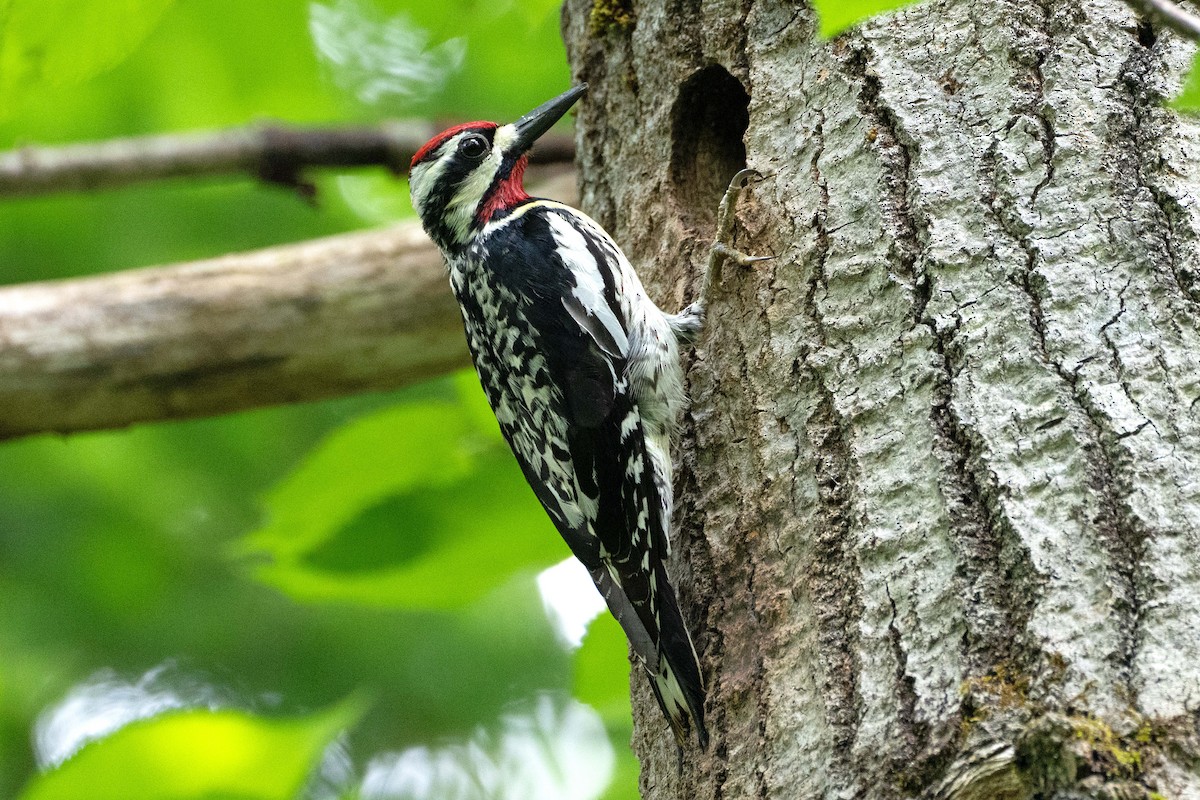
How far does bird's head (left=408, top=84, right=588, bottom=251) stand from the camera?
4219mm

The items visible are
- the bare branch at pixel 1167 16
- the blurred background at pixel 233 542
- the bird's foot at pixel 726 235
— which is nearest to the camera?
the bare branch at pixel 1167 16

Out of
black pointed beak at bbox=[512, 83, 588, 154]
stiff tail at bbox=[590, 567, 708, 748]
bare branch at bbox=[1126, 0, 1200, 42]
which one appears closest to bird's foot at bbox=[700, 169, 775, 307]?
stiff tail at bbox=[590, 567, 708, 748]

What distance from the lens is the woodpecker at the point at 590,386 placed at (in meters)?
2.88

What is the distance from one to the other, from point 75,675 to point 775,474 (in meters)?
5.45

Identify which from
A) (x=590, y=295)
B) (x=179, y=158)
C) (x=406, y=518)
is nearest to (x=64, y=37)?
(x=590, y=295)

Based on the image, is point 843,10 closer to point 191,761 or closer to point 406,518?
point 191,761

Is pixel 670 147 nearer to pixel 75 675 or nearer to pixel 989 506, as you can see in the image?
pixel 989 506

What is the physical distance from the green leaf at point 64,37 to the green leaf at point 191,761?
1628 millimetres

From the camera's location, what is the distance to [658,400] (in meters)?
3.27

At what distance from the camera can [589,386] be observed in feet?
11.2

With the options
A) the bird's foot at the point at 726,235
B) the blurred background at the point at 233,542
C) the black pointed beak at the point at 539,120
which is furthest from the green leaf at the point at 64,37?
the blurred background at the point at 233,542

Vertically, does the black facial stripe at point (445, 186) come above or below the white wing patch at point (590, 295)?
above

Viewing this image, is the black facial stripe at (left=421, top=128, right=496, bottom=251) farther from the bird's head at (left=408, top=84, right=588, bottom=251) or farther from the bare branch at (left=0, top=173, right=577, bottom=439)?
the bare branch at (left=0, top=173, right=577, bottom=439)

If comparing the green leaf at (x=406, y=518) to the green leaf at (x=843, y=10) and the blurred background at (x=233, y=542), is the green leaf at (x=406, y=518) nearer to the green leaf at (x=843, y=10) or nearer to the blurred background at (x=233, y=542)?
the blurred background at (x=233, y=542)
